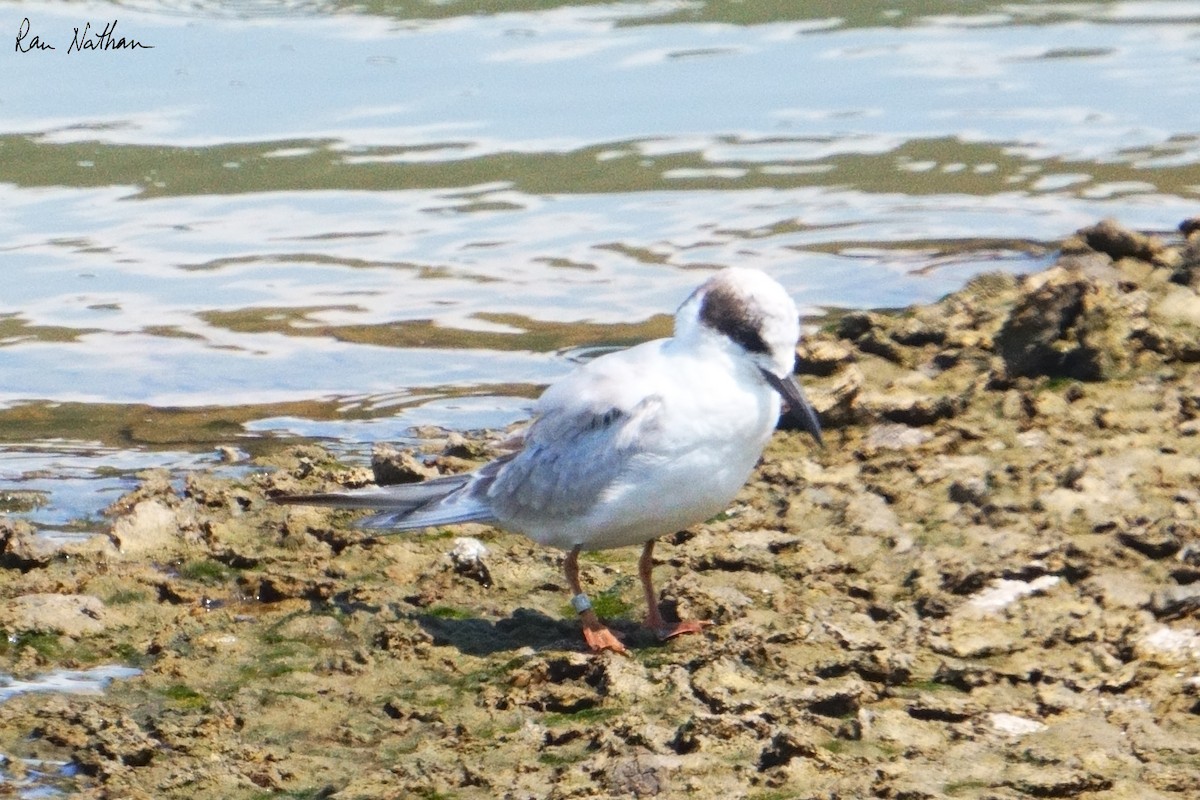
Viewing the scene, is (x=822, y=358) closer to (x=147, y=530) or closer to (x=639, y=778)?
(x=147, y=530)

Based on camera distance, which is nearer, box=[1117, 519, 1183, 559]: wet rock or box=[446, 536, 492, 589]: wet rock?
box=[1117, 519, 1183, 559]: wet rock

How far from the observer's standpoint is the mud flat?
3.91m

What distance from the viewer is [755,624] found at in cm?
484

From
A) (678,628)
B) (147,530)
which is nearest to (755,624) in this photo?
(678,628)

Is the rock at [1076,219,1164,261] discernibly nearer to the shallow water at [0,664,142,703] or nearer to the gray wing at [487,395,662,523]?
the gray wing at [487,395,662,523]

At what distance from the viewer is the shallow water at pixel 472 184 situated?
821 centimetres

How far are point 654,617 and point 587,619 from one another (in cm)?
24

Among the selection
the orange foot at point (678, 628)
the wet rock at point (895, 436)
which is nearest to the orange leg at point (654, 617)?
the orange foot at point (678, 628)

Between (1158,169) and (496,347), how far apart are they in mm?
5018

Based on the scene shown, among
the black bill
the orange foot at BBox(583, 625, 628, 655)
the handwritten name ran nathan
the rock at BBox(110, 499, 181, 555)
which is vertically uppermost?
the handwritten name ran nathan

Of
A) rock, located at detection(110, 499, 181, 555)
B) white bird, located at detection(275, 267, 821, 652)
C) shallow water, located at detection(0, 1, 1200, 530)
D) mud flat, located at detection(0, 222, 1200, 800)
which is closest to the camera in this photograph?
mud flat, located at detection(0, 222, 1200, 800)

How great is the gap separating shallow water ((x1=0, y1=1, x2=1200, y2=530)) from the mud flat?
1342mm

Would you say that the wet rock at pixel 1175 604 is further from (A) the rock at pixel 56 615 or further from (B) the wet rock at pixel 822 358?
(A) the rock at pixel 56 615

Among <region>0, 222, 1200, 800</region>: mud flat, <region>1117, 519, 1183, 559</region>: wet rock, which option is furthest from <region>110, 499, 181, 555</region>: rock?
<region>1117, 519, 1183, 559</region>: wet rock
